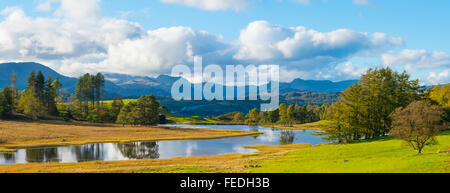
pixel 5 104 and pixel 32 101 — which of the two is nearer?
pixel 5 104

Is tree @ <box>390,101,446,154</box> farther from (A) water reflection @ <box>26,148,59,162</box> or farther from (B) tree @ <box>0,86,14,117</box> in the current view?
(B) tree @ <box>0,86,14,117</box>

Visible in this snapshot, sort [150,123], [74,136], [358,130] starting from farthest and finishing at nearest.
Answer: [150,123] < [74,136] < [358,130]

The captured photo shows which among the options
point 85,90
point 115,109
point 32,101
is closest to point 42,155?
point 32,101

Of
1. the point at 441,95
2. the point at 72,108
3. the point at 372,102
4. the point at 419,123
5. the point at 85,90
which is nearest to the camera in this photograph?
the point at 419,123

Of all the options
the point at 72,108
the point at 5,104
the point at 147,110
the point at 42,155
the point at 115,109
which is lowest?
the point at 42,155

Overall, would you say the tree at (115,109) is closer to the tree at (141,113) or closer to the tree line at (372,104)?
the tree at (141,113)

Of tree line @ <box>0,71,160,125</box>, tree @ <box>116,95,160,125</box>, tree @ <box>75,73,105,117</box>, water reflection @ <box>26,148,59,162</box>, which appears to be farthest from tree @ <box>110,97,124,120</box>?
water reflection @ <box>26,148,59,162</box>

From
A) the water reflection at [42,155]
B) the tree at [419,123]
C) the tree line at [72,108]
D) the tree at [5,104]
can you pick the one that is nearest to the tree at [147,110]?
the tree line at [72,108]

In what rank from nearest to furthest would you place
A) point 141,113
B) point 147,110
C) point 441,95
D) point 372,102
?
point 372,102, point 441,95, point 141,113, point 147,110

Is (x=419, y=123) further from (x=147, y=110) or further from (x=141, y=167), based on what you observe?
(x=147, y=110)
